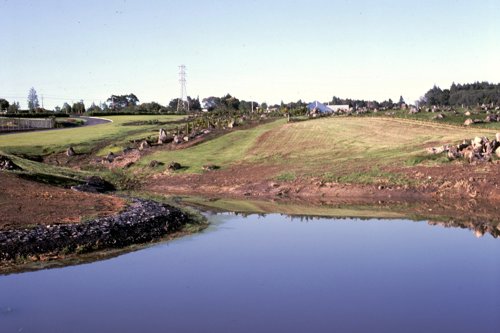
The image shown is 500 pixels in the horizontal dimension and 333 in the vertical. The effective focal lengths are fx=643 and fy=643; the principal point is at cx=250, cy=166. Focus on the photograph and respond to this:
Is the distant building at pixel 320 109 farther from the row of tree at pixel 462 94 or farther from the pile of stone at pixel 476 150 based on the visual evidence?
the pile of stone at pixel 476 150

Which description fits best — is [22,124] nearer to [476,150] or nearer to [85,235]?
[476,150]

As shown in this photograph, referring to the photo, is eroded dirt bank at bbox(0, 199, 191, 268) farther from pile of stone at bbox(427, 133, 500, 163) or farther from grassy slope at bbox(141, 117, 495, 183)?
pile of stone at bbox(427, 133, 500, 163)

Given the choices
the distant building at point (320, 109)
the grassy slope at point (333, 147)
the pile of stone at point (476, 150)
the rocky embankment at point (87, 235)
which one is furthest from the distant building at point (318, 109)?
the rocky embankment at point (87, 235)

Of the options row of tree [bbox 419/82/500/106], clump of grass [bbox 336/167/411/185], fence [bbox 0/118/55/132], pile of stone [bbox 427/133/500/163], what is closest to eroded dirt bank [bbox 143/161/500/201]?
clump of grass [bbox 336/167/411/185]

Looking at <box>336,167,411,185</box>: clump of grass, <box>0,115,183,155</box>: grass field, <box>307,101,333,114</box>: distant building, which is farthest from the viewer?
<box>307,101,333,114</box>: distant building

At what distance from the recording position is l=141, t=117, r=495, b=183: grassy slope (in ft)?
170

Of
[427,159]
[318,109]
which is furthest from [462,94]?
[427,159]

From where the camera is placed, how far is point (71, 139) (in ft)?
275

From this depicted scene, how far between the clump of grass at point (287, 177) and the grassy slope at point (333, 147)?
10 cm

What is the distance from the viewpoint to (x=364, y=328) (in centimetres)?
1683

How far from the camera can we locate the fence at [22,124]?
103919 mm

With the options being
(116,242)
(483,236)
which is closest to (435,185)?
(483,236)

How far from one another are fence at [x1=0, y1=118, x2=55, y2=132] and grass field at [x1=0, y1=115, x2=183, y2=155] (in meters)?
11.4

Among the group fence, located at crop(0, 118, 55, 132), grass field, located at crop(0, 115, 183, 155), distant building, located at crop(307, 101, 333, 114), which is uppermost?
distant building, located at crop(307, 101, 333, 114)
